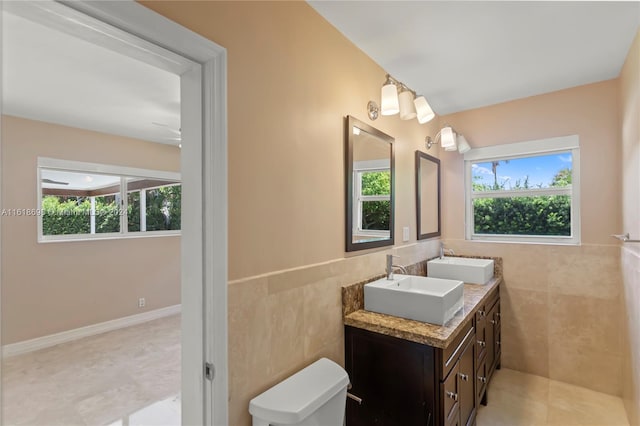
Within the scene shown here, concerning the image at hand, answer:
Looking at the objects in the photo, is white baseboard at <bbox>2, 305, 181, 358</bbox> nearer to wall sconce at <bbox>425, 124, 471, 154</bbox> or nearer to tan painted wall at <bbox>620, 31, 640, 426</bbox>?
wall sconce at <bbox>425, 124, 471, 154</bbox>

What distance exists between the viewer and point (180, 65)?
3.72ft

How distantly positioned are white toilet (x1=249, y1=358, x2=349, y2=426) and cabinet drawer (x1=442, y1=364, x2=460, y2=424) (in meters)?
0.53

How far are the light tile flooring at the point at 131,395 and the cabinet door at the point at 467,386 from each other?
0.31 m

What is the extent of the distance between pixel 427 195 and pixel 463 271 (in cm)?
75

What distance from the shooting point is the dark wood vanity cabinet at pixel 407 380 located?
1569mm

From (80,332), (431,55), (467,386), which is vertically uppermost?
(431,55)

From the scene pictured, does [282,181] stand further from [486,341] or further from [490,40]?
[486,341]

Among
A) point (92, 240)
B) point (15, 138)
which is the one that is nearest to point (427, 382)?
point (92, 240)

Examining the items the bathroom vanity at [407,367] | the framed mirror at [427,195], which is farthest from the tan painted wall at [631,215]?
the framed mirror at [427,195]

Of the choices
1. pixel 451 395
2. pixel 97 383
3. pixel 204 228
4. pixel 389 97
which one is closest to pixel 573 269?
pixel 451 395

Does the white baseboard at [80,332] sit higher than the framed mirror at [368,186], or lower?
lower

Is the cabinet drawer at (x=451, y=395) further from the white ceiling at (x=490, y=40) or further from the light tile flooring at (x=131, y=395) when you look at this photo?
the white ceiling at (x=490, y=40)

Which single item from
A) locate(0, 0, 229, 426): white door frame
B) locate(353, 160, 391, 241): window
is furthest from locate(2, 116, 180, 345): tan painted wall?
locate(353, 160, 391, 241): window

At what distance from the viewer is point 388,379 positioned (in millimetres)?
1701
